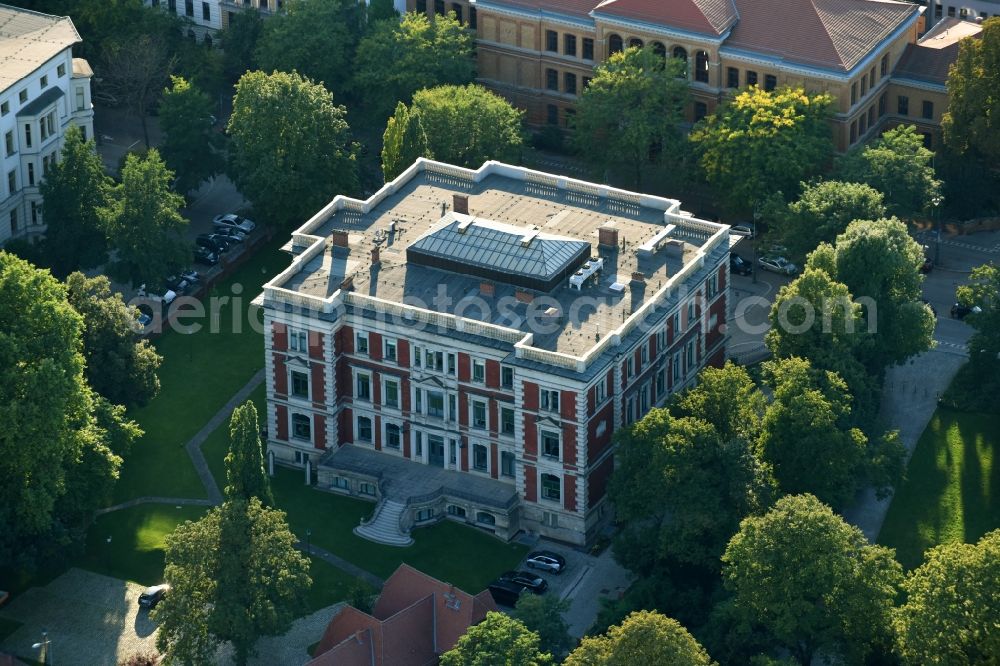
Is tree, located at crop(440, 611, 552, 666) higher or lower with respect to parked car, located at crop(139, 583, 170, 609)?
higher

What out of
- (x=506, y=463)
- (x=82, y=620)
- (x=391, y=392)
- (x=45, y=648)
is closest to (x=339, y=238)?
(x=391, y=392)

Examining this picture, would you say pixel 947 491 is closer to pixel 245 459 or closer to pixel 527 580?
pixel 527 580

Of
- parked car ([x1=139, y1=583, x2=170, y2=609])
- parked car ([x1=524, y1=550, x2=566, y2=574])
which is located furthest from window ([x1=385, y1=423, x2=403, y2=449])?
parked car ([x1=139, y1=583, x2=170, y2=609])

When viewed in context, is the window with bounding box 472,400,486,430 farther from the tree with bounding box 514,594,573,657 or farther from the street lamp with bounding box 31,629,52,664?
the street lamp with bounding box 31,629,52,664

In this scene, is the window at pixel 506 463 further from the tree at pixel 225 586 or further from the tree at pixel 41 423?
the tree at pixel 41 423

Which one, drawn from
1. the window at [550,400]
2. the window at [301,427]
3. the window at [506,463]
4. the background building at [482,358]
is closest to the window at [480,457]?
the background building at [482,358]

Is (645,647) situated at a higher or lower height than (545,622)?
higher
